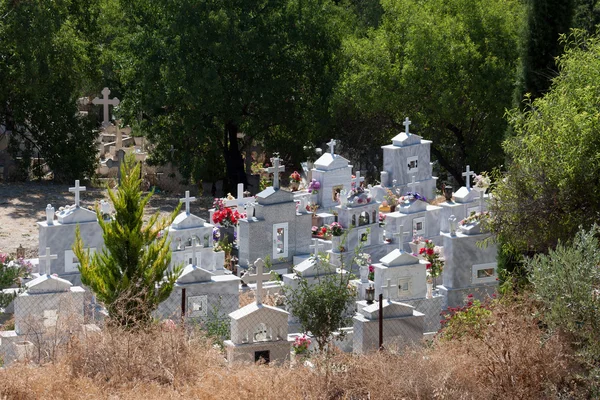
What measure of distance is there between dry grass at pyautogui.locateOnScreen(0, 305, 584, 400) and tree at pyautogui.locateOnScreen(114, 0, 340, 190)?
12220mm

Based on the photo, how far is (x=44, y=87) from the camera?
26125 mm

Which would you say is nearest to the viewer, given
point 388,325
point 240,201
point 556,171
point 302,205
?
point 556,171

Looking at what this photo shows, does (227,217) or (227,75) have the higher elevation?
(227,75)

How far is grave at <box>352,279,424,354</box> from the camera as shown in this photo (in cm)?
1473

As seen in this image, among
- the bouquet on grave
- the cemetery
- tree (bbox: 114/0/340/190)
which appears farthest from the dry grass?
tree (bbox: 114/0/340/190)

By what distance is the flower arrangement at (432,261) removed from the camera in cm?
1723

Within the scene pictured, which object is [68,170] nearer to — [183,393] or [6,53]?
[6,53]

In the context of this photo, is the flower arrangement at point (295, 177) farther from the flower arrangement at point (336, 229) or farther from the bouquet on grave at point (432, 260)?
the bouquet on grave at point (432, 260)

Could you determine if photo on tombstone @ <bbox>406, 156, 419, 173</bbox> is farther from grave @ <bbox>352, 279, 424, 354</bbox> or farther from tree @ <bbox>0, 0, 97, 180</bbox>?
tree @ <bbox>0, 0, 97, 180</bbox>

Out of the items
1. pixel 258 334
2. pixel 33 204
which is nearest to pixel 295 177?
pixel 33 204

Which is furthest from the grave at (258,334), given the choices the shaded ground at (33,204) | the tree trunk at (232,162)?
the tree trunk at (232,162)

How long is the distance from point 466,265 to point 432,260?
0.61 meters

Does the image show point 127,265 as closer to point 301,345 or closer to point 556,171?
point 301,345

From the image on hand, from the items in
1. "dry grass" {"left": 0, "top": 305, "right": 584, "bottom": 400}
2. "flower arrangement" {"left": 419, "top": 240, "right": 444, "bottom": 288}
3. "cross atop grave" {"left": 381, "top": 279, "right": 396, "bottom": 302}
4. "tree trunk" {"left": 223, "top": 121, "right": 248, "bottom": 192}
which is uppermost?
"tree trunk" {"left": 223, "top": 121, "right": 248, "bottom": 192}
